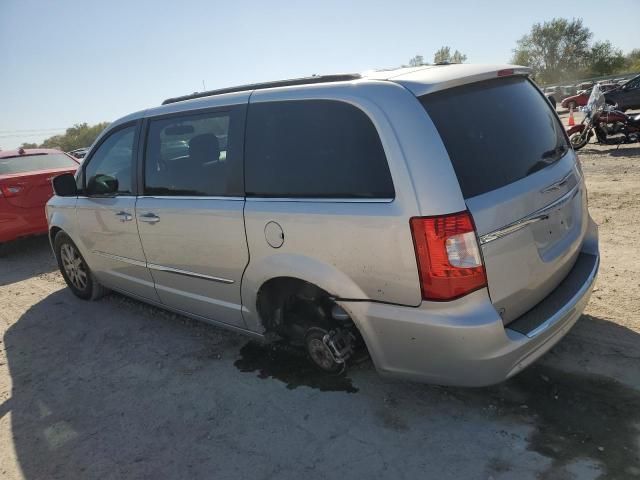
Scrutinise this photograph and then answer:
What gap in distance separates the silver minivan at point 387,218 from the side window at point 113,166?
1.65 ft

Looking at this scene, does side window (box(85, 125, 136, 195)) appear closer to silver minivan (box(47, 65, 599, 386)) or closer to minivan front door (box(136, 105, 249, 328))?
minivan front door (box(136, 105, 249, 328))

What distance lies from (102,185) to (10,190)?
3636 millimetres

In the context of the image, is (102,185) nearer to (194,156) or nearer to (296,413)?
(194,156)

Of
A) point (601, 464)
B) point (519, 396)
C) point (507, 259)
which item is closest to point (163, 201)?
point (507, 259)

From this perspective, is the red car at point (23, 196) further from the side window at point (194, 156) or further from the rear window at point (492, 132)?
the rear window at point (492, 132)

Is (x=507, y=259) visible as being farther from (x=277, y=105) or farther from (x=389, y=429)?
(x=277, y=105)

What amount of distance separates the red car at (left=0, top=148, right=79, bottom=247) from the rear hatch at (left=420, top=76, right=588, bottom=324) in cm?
664

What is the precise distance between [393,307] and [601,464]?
1.18 metres

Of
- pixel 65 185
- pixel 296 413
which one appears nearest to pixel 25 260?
pixel 65 185

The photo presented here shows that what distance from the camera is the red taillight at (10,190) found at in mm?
7008

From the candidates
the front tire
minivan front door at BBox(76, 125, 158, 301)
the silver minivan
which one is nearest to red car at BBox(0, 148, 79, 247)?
the front tire

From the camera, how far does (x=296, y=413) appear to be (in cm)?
302

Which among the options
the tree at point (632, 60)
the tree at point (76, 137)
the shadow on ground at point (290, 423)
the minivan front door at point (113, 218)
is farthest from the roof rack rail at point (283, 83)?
the tree at point (76, 137)

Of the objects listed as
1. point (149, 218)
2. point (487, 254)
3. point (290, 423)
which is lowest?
point (290, 423)
